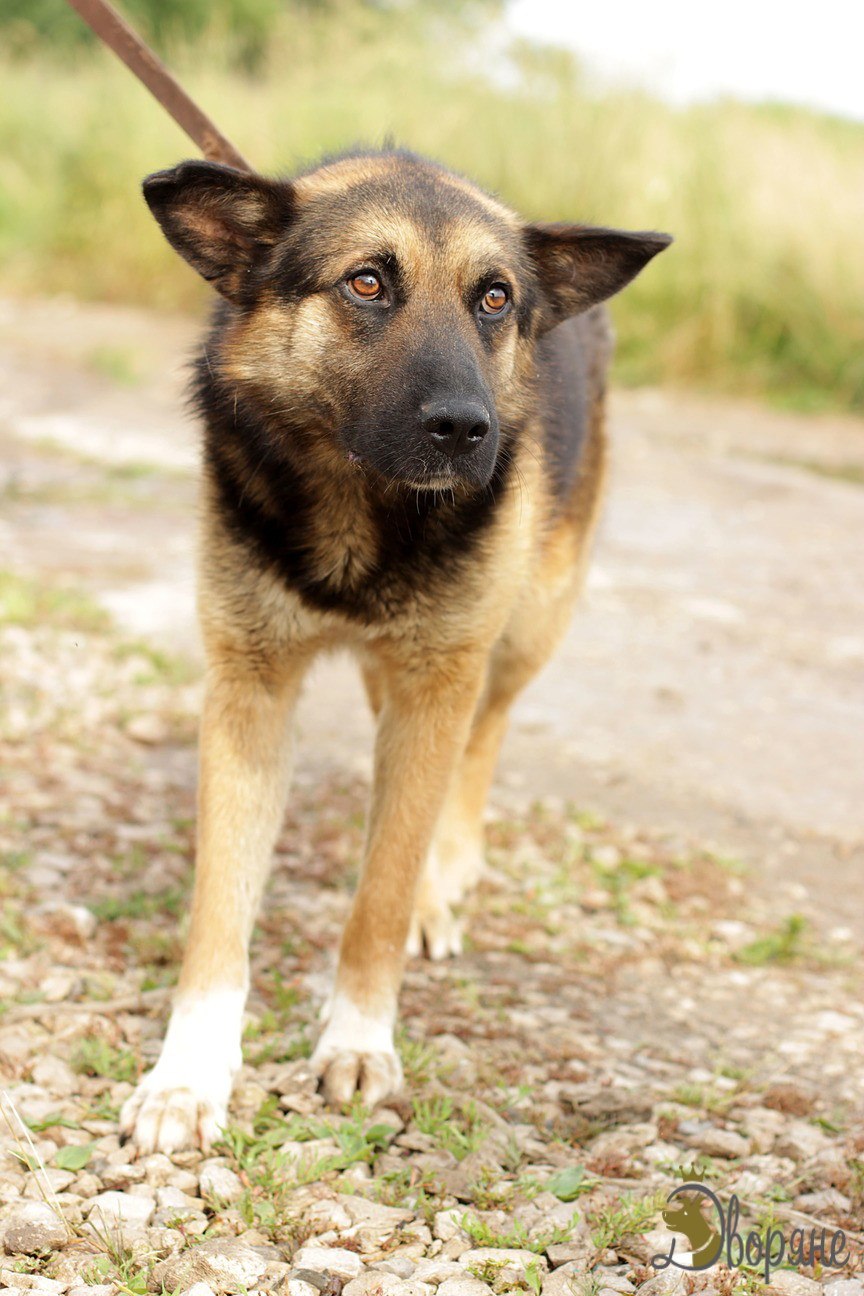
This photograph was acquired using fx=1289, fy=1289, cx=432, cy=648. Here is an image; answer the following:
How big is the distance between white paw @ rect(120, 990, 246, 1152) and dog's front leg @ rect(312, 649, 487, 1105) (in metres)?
0.24

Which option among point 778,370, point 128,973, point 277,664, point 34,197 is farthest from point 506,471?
→ point 34,197

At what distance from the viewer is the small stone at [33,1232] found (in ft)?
6.91

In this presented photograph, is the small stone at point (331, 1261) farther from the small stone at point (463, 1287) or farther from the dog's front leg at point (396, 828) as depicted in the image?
the dog's front leg at point (396, 828)

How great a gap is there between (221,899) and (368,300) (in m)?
1.33

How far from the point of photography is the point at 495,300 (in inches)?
115

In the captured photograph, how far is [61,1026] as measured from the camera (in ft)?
9.23

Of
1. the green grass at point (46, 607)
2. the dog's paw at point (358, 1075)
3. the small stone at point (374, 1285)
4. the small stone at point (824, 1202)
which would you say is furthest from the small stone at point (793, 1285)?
the green grass at point (46, 607)

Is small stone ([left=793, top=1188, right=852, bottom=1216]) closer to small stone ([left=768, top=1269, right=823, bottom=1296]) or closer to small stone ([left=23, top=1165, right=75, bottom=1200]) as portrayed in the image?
small stone ([left=768, top=1269, right=823, bottom=1296])

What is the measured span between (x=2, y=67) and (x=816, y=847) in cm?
1784

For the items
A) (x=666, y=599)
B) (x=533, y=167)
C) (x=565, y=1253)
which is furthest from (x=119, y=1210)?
(x=533, y=167)

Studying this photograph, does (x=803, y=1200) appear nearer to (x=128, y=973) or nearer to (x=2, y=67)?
(x=128, y=973)

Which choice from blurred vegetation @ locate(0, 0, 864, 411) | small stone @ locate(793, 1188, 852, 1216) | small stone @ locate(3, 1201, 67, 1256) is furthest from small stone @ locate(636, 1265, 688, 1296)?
blurred vegetation @ locate(0, 0, 864, 411)

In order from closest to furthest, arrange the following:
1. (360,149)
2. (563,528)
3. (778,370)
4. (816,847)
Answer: (360,149) < (563,528) < (816,847) < (778,370)

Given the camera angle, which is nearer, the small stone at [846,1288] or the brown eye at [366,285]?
the small stone at [846,1288]
